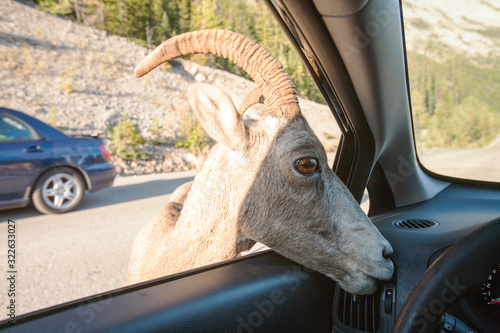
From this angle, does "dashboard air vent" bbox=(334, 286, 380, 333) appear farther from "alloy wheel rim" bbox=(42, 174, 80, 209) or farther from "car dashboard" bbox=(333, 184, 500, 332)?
"alloy wheel rim" bbox=(42, 174, 80, 209)

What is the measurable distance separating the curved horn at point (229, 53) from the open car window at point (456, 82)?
967 mm

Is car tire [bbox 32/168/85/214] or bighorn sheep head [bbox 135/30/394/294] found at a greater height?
bighorn sheep head [bbox 135/30/394/294]

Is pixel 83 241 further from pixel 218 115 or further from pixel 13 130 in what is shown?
pixel 218 115

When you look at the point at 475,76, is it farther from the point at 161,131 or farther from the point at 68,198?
the point at 161,131

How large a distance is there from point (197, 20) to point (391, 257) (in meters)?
4.17

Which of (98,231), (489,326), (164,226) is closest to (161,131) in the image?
(98,231)

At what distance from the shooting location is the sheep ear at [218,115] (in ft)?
6.96

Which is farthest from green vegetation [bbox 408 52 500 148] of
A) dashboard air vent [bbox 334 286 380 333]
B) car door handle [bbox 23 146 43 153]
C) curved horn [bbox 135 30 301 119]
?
car door handle [bbox 23 146 43 153]

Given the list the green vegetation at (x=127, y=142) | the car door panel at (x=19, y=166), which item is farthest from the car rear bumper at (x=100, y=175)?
the green vegetation at (x=127, y=142)

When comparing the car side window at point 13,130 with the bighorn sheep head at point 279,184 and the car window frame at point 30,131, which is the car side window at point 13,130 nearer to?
the car window frame at point 30,131

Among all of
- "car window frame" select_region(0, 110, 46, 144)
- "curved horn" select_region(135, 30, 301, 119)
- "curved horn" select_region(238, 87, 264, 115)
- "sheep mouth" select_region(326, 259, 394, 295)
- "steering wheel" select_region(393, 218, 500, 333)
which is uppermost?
"curved horn" select_region(135, 30, 301, 119)

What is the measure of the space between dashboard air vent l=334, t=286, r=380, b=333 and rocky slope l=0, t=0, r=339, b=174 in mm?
7129

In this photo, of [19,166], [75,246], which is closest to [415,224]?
[75,246]

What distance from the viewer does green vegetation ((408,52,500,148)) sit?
2316 millimetres
